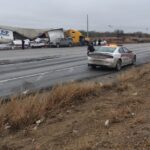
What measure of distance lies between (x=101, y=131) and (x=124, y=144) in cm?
105

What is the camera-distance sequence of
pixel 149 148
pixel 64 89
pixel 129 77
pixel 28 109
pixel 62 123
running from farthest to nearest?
1. pixel 129 77
2. pixel 64 89
3. pixel 28 109
4. pixel 62 123
5. pixel 149 148

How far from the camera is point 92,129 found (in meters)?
7.54

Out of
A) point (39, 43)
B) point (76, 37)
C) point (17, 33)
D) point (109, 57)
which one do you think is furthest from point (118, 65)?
point (17, 33)

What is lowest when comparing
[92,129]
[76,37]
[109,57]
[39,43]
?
[39,43]

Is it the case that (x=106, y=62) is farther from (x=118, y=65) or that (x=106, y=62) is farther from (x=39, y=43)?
(x=39, y=43)

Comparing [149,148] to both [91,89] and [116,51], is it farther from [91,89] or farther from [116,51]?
[116,51]

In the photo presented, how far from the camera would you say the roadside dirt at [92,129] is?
644cm

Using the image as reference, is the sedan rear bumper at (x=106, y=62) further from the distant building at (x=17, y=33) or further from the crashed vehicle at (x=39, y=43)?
the distant building at (x=17, y=33)

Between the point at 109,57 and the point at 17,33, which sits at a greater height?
the point at 109,57

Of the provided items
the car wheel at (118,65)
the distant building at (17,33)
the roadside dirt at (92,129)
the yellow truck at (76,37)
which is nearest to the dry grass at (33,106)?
the roadside dirt at (92,129)

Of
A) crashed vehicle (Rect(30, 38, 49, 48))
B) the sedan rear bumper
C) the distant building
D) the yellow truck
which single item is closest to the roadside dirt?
the sedan rear bumper

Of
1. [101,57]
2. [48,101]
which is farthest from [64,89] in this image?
[101,57]

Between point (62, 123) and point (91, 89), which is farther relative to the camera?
point (91, 89)

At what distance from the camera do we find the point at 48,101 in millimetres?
9883
